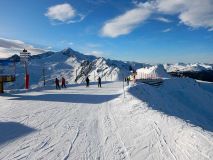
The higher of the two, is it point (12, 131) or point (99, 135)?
point (12, 131)

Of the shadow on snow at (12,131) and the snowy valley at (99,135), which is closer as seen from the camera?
the snowy valley at (99,135)

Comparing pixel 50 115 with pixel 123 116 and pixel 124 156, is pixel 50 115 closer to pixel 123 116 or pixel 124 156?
pixel 123 116

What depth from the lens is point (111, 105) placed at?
22719mm

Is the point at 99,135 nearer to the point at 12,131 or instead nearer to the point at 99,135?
the point at 99,135

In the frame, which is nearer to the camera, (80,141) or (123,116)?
(80,141)

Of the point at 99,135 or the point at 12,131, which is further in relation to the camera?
the point at 12,131

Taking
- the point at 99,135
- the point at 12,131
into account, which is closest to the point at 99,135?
the point at 99,135

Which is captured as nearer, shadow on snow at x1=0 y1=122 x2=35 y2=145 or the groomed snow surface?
the groomed snow surface

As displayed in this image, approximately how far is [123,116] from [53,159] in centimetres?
840

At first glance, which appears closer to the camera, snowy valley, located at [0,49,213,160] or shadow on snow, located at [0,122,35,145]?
snowy valley, located at [0,49,213,160]

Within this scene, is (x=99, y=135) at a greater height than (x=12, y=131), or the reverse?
(x=12, y=131)

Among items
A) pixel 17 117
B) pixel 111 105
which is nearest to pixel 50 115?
pixel 17 117

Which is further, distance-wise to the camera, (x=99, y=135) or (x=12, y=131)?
(x=12, y=131)

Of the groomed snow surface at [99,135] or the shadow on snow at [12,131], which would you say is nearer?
the groomed snow surface at [99,135]
